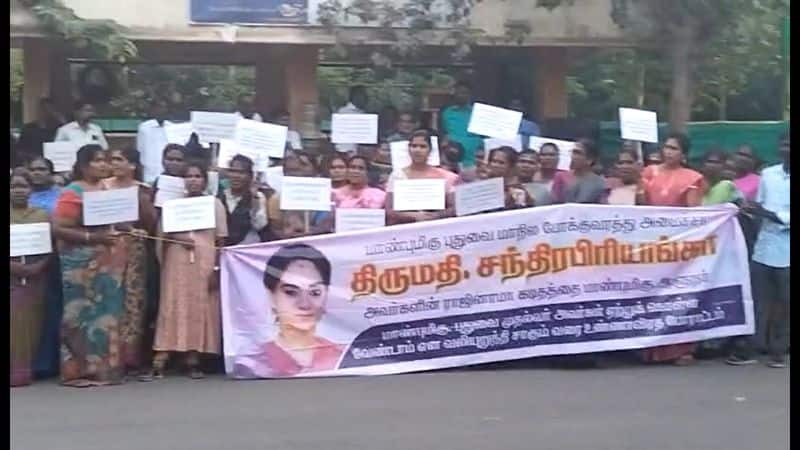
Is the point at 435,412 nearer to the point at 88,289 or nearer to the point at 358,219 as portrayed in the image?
the point at 358,219

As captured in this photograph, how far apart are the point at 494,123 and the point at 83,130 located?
274cm

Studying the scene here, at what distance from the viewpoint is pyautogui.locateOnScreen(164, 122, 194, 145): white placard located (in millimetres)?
8688

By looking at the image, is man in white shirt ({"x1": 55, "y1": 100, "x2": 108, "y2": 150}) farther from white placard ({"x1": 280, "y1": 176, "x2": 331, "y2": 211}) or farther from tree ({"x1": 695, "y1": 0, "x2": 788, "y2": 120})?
tree ({"x1": 695, "y1": 0, "x2": 788, "y2": 120})

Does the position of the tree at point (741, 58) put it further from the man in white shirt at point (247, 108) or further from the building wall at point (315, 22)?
the man in white shirt at point (247, 108)

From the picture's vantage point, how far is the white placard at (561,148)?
888 centimetres

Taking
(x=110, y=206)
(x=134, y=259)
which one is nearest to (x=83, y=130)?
(x=110, y=206)

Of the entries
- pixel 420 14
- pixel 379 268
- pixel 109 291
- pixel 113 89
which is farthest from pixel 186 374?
pixel 420 14

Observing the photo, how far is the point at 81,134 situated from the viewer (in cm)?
912

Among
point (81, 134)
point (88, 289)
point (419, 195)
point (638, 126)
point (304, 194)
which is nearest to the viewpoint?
point (88, 289)

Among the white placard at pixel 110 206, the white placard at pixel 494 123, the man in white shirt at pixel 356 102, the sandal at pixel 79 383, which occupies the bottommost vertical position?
the sandal at pixel 79 383

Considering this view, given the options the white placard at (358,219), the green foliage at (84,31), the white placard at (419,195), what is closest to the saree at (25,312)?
the white placard at (358,219)

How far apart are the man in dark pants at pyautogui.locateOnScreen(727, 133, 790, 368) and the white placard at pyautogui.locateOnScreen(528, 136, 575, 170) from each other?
119 centimetres

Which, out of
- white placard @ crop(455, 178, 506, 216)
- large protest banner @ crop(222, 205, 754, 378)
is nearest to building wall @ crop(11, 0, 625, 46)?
white placard @ crop(455, 178, 506, 216)

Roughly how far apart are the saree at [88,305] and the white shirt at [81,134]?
2.74 feet
